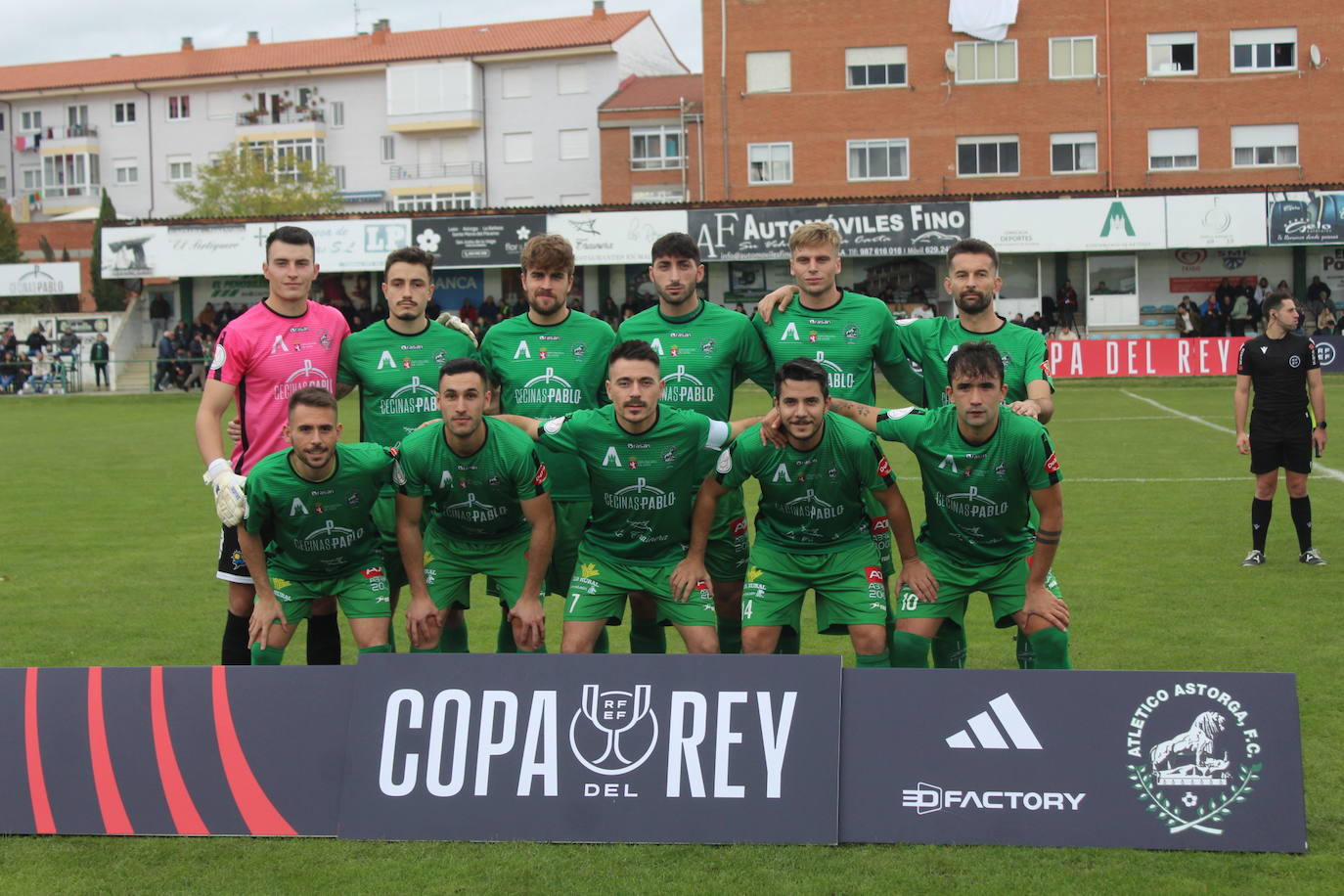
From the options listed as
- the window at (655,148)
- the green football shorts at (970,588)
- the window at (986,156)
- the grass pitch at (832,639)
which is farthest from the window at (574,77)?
the green football shorts at (970,588)

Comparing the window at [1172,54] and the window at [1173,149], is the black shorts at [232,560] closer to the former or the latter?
the window at [1173,149]

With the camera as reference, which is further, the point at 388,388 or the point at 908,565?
the point at 388,388

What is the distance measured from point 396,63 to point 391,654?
64182mm

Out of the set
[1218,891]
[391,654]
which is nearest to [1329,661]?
[1218,891]

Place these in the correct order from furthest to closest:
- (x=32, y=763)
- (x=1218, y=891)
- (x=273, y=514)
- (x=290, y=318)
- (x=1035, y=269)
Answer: (x=1035, y=269), (x=290, y=318), (x=273, y=514), (x=32, y=763), (x=1218, y=891)

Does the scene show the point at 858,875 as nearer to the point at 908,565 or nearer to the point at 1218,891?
the point at 1218,891

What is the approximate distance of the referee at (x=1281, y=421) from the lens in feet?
Answer: 33.7

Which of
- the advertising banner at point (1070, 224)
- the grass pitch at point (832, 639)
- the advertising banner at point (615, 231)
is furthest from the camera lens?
the advertising banner at point (615, 231)

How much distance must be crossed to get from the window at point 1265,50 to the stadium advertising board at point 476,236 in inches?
968

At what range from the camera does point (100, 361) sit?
122 ft

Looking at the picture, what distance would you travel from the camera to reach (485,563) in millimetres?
6410

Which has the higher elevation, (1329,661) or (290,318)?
(290,318)

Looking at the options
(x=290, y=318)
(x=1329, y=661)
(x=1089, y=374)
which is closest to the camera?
(x=290, y=318)

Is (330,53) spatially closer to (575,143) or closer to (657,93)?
(575,143)
